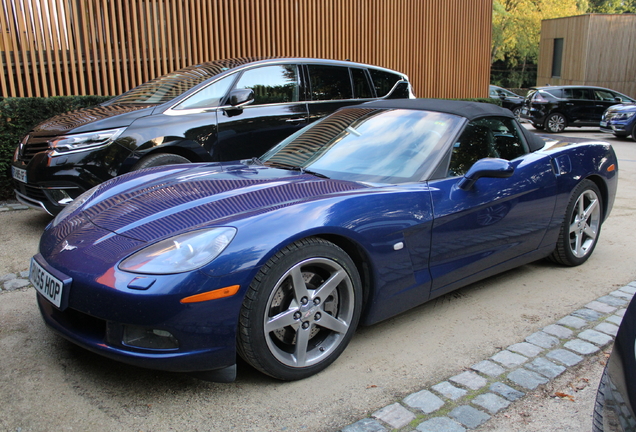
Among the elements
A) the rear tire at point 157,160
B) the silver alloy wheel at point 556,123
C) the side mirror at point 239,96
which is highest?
the side mirror at point 239,96

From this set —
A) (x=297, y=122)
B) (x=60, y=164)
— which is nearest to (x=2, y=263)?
(x=60, y=164)

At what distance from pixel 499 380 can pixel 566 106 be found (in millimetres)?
16950

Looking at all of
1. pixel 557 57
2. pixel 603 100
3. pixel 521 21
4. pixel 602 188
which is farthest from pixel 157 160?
pixel 521 21

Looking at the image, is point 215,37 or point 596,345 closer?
point 596,345

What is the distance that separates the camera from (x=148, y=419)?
2.44 m

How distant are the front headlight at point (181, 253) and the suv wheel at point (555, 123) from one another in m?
17.4

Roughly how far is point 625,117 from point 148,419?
54.1 feet

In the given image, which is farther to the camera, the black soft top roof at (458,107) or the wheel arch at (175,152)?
the wheel arch at (175,152)

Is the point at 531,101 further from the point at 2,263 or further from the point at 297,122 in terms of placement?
the point at 2,263

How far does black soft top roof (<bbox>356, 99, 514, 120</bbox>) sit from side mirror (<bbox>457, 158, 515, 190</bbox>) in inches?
19.4

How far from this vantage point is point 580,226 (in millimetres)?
4535

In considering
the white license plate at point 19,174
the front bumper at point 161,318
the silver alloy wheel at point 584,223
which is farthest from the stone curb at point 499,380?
the white license plate at point 19,174

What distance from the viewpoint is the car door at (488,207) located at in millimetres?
3326

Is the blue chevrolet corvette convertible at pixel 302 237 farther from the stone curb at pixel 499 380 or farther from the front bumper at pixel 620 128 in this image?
the front bumper at pixel 620 128
